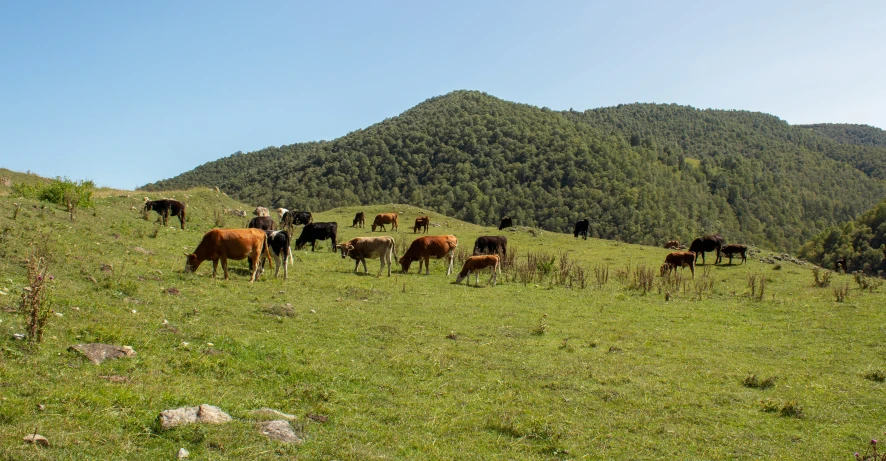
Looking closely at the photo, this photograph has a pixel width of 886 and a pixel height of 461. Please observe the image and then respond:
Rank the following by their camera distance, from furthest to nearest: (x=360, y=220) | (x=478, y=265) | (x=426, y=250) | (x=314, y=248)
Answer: (x=360, y=220) → (x=314, y=248) → (x=426, y=250) → (x=478, y=265)

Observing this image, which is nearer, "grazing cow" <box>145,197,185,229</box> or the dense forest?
"grazing cow" <box>145,197,185,229</box>

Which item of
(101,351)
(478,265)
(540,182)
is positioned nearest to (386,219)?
(478,265)

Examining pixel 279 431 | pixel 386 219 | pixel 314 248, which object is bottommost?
pixel 279 431

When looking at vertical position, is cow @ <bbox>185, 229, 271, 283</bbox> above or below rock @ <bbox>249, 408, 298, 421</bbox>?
above

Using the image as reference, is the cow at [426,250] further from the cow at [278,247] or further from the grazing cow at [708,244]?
the grazing cow at [708,244]

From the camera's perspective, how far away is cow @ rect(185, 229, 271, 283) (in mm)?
16703

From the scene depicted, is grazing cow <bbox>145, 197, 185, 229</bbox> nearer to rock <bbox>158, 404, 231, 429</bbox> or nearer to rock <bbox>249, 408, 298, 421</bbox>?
rock <bbox>249, 408, 298, 421</bbox>

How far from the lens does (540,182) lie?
101m

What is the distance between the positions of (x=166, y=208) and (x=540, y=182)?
80.5 m

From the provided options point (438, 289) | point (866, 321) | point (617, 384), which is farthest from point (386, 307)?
point (866, 321)

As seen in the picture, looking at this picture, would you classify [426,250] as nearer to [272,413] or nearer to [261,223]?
[261,223]

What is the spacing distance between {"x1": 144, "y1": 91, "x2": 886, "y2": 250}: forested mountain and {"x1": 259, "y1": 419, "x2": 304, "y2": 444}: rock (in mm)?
79266

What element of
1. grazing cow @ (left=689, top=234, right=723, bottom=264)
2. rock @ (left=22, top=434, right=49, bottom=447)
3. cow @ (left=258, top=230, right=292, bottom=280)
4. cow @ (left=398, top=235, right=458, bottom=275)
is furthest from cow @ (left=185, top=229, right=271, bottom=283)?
grazing cow @ (left=689, top=234, right=723, bottom=264)

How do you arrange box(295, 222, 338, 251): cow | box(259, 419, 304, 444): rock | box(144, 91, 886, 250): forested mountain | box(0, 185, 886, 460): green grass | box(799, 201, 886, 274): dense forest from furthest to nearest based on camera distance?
box(144, 91, 886, 250): forested mountain
box(799, 201, 886, 274): dense forest
box(295, 222, 338, 251): cow
box(0, 185, 886, 460): green grass
box(259, 419, 304, 444): rock
